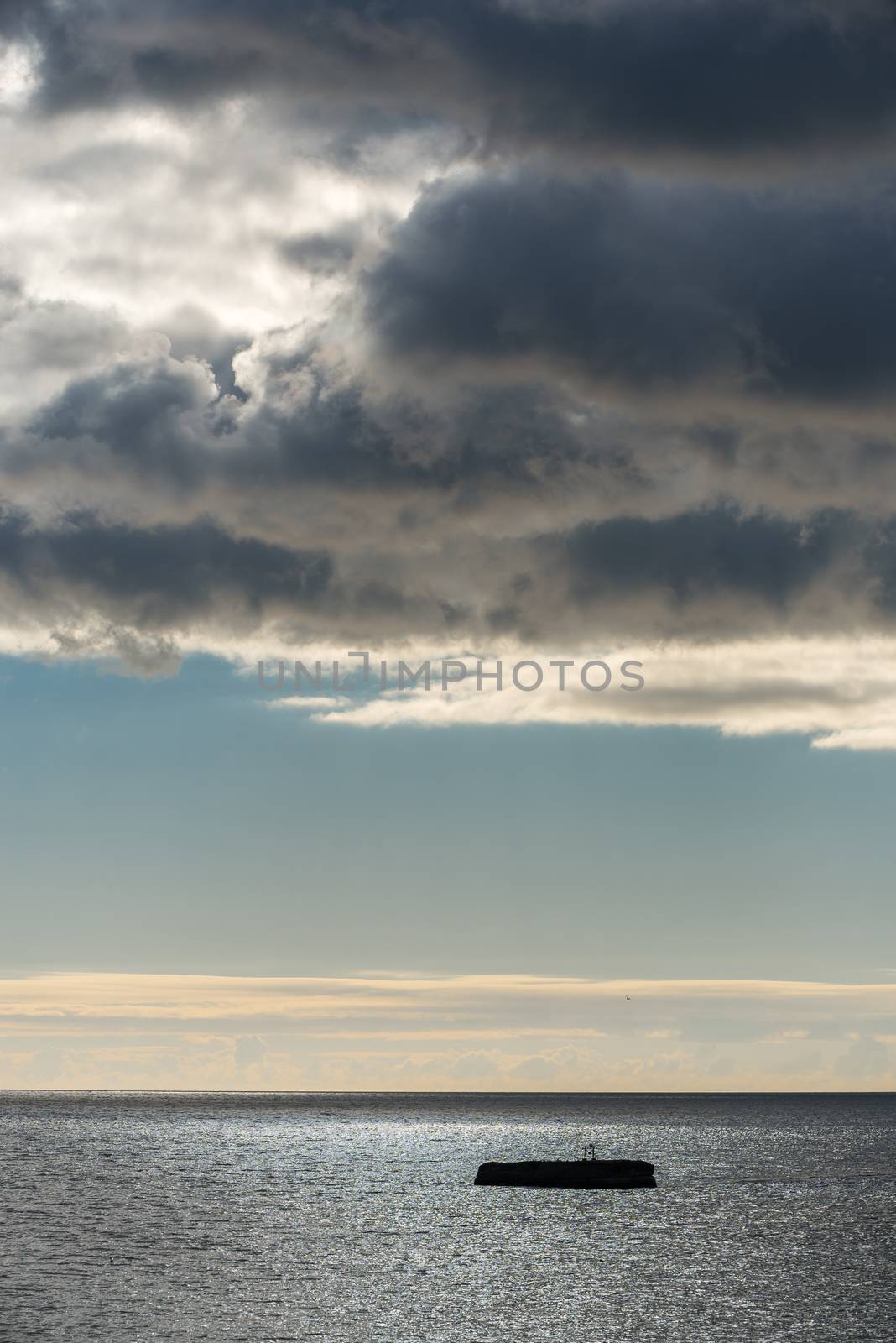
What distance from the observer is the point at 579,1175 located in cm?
15000

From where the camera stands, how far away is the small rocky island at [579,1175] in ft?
489

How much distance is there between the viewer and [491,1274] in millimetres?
94062

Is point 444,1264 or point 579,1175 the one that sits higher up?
point 444,1264

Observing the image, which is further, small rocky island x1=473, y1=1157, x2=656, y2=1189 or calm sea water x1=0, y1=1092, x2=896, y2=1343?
small rocky island x1=473, y1=1157, x2=656, y2=1189

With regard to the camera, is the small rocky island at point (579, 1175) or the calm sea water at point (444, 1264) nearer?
the calm sea water at point (444, 1264)

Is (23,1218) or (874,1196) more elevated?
(23,1218)

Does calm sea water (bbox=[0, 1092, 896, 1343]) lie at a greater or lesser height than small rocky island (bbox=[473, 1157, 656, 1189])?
greater

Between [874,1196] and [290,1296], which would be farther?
[874,1196]

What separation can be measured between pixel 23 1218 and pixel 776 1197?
78058 mm

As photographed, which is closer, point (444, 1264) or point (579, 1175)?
point (444, 1264)

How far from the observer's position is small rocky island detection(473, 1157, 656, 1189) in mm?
149000

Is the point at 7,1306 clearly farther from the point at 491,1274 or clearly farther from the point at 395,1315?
the point at 491,1274

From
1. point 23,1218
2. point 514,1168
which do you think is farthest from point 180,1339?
point 514,1168

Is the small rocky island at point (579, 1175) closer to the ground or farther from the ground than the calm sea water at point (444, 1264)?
closer to the ground
